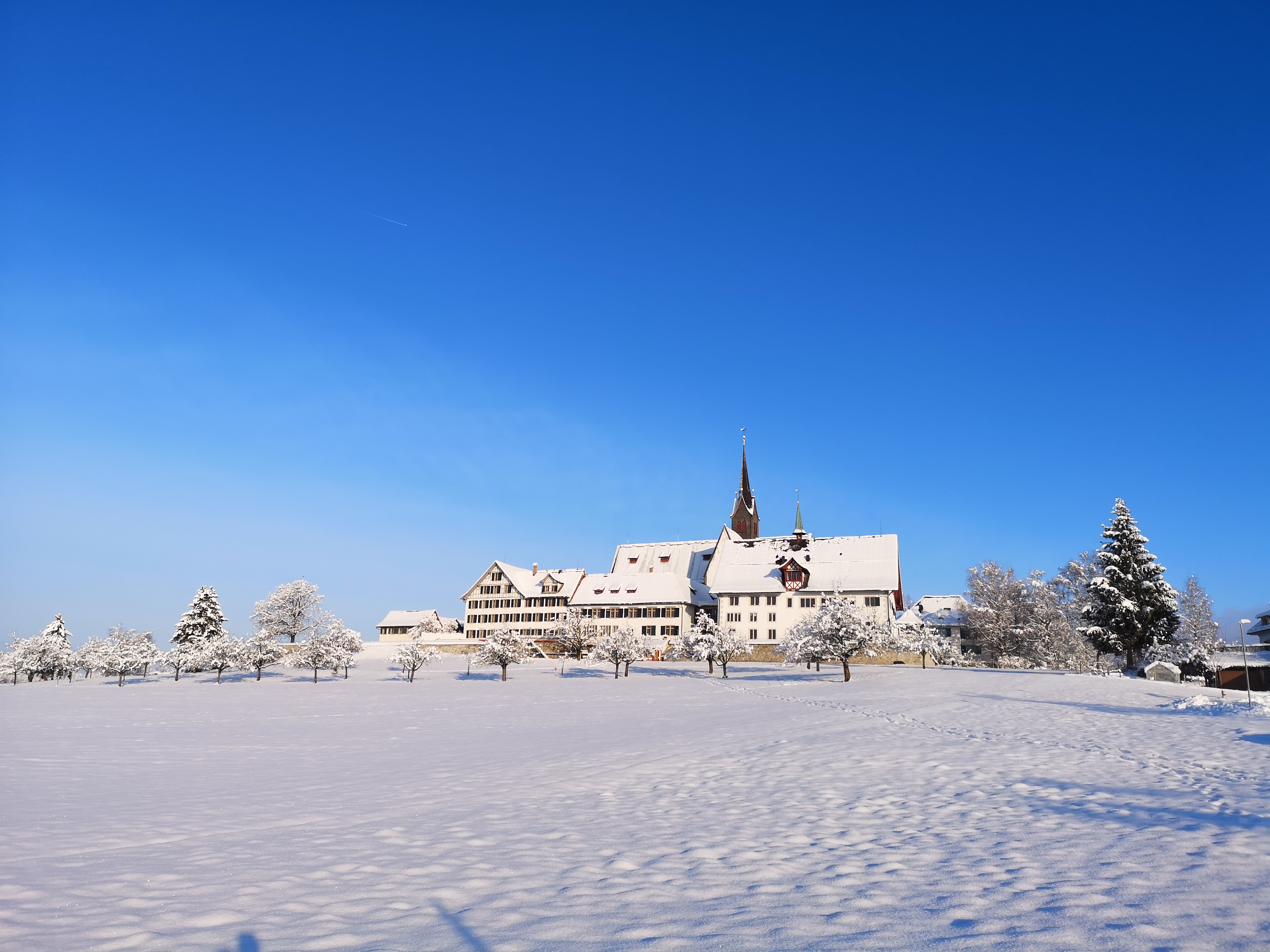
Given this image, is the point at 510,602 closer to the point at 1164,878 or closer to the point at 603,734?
the point at 603,734

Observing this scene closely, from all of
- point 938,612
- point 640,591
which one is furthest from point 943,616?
point 640,591

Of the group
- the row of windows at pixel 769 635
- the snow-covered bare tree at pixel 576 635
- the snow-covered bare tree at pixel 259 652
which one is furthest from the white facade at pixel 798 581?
the snow-covered bare tree at pixel 259 652

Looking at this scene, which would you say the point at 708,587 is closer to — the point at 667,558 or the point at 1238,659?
the point at 667,558

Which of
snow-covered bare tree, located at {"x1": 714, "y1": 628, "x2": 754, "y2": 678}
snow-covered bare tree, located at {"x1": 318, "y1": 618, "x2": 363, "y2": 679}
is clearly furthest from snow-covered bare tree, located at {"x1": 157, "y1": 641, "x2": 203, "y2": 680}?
snow-covered bare tree, located at {"x1": 714, "y1": 628, "x2": 754, "y2": 678}

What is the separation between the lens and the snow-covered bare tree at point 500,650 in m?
62.3

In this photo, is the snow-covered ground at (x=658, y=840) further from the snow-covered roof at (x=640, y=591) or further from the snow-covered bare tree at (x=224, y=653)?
the snow-covered roof at (x=640, y=591)

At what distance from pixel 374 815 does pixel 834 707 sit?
24.9m

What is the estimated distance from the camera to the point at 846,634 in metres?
51.9

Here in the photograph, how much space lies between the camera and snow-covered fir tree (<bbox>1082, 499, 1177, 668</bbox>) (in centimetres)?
5422

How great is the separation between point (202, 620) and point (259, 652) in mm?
16106

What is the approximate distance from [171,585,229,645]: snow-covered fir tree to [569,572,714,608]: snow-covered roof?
131 ft

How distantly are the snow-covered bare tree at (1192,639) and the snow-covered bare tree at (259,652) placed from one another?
72.3 meters

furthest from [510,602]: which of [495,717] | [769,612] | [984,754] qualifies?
[984,754]

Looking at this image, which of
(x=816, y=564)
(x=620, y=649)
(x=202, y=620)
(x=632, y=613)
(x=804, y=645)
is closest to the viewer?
(x=804, y=645)
